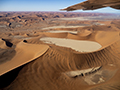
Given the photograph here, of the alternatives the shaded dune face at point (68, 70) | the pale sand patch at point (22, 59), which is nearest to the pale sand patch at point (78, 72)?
the shaded dune face at point (68, 70)

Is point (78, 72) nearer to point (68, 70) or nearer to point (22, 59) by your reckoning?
point (68, 70)

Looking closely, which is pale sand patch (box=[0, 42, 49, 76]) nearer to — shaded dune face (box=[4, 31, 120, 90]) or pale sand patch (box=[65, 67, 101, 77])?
shaded dune face (box=[4, 31, 120, 90])

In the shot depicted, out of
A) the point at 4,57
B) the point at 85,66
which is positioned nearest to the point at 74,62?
the point at 85,66

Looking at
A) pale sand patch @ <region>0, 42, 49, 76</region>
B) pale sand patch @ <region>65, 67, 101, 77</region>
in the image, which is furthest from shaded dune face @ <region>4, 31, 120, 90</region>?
pale sand patch @ <region>0, 42, 49, 76</region>

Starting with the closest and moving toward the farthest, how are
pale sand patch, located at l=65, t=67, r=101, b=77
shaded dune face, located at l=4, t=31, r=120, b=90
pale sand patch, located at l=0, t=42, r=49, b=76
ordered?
shaded dune face, located at l=4, t=31, r=120, b=90
pale sand patch, located at l=65, t=67, r=101, b=77
pale sand patch, located at l=0, t=42, r=49, b=76

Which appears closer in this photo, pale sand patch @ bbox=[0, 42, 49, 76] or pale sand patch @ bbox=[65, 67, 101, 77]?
pale sand patch @ bbox=[65, 67, 101, 77]

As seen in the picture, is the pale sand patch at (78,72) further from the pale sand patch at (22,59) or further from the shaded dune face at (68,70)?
the pale sand patch at (22,59)

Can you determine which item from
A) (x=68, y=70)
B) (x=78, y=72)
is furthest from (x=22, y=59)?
(x=78, y=72)

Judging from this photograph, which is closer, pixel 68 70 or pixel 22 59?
pixel 68 70

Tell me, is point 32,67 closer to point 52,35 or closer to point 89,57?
point 89,57
